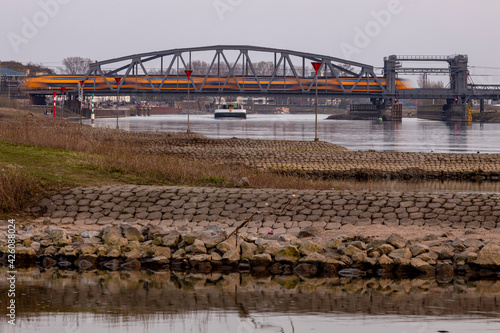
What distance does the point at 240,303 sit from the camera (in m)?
10.7

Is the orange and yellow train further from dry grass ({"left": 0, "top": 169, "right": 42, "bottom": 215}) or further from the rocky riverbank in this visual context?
the rocky riverbank

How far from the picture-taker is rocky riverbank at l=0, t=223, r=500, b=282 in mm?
12430

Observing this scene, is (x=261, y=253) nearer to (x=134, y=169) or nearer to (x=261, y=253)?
(x=261, y=253)

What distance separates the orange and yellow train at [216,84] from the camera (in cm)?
13312

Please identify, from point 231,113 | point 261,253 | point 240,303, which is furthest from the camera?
point 231,113

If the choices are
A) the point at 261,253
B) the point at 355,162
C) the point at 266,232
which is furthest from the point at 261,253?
the point at 355,162

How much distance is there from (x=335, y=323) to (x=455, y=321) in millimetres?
1558

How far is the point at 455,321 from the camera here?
31.2 ft

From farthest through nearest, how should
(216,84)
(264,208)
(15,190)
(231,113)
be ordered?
(216,84) → (231,113) → (15,190) → (264,208)

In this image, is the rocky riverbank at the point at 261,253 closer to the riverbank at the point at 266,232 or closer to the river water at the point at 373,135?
the riverbank at the point at 266,232

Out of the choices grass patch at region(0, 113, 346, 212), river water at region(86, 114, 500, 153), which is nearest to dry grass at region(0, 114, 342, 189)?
grass patch at region(0, 113, 346, 212)

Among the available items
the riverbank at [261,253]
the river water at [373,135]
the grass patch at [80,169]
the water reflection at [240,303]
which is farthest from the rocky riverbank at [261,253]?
the river water at [373,135]

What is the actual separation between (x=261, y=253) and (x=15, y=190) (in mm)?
6726

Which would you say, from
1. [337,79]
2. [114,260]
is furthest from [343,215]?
[337,79]
